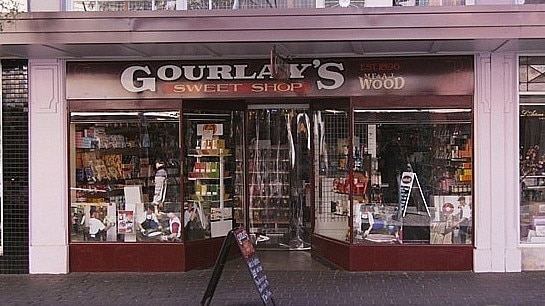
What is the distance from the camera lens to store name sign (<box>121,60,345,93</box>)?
1088cm

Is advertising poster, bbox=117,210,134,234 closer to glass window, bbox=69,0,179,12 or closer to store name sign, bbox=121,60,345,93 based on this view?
store name sign, bbox=121,60,345,93

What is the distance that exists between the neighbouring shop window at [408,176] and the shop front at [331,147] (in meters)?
0.01

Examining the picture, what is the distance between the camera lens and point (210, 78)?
1091cm

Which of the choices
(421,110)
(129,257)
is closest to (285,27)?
(421,110)

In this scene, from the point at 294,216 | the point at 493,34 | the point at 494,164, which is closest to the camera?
the point at 493,34

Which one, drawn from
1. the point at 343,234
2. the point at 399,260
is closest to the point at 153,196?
the point at 343,234

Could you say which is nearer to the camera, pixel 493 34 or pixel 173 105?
pixel 493 34

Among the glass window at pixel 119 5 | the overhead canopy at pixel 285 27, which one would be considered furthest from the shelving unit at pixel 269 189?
the overhead canopy at pixel 285 27

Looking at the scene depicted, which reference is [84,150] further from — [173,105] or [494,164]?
[494,164]

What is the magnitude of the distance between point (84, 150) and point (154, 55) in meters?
1.80

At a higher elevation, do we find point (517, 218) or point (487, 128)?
point (487, 128)

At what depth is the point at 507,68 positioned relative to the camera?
10.6m

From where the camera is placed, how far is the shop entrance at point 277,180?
41.1ft

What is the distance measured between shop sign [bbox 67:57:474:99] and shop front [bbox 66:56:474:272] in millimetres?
14
